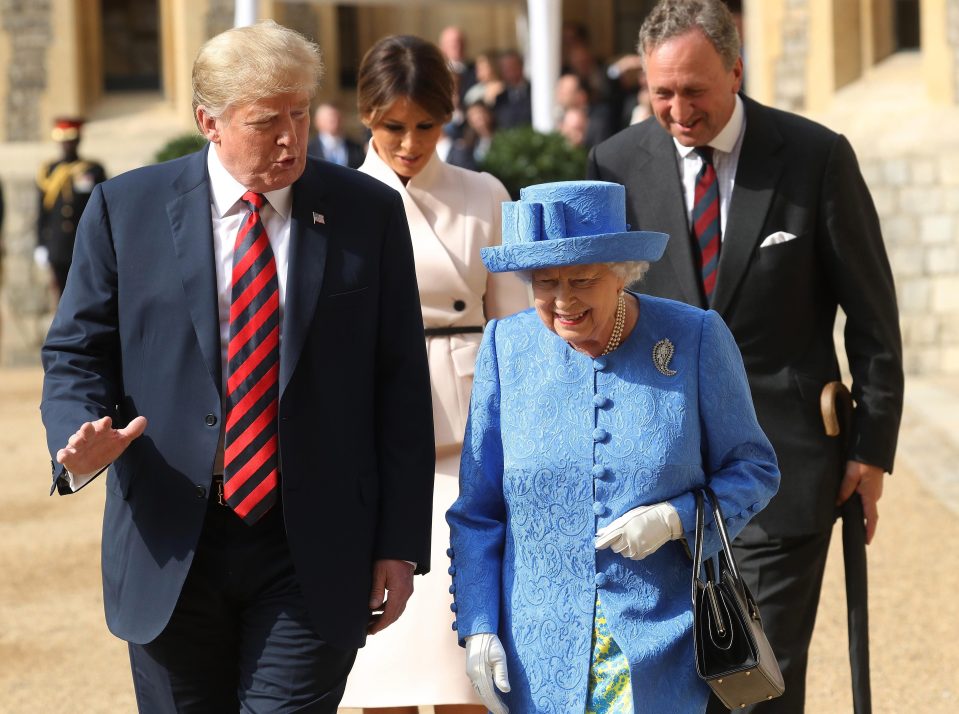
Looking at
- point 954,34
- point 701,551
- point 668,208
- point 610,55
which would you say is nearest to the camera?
point 701,551

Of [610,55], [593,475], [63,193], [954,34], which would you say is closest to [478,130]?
[63,193]

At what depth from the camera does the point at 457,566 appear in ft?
10.2

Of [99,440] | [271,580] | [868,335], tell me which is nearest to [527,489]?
[271,580]

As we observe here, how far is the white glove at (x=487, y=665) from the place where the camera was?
300 centimetres

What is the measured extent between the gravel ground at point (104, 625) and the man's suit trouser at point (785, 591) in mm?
1283

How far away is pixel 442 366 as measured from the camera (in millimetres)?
4293

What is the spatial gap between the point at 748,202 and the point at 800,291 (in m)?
0.25

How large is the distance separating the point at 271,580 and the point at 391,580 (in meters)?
0.26

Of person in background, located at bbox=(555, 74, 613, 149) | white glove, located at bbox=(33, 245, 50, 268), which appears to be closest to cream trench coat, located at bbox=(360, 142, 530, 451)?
person in background, located at bbox=(555, 74, 613, 149)

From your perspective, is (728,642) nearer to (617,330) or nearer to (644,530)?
(644,530)

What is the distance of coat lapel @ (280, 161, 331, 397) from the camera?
3.08 m

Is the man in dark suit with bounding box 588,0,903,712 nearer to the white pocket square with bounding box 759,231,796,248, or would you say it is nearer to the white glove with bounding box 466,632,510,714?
the white pocket square with bounding box 759,231,796,248

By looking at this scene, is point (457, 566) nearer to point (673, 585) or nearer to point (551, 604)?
point (551, 604)

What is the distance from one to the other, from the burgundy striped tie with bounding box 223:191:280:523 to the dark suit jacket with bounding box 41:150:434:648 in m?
0.03
